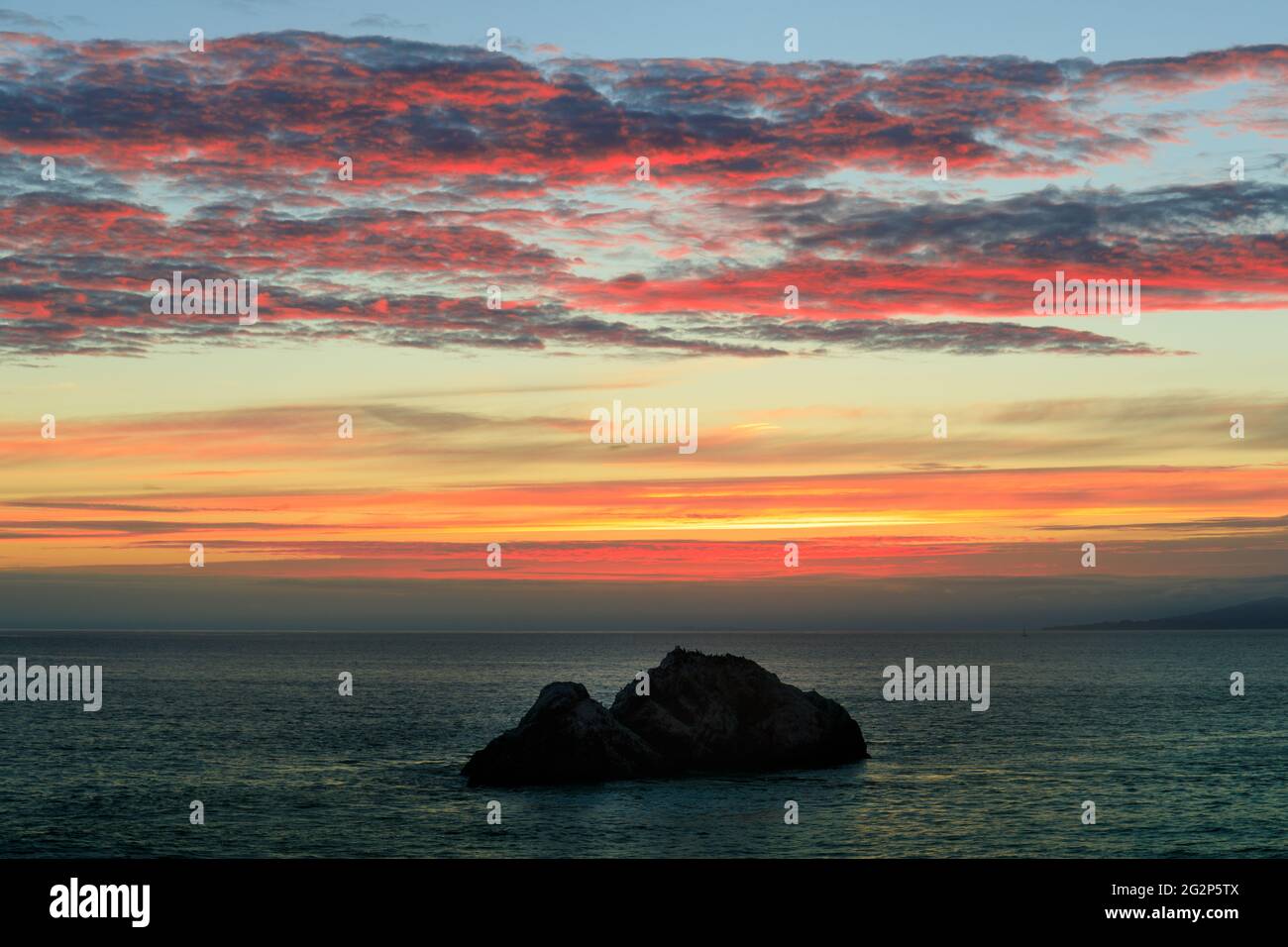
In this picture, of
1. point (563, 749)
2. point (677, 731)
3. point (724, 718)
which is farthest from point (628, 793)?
point (724, 718)

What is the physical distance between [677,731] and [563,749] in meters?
7.65

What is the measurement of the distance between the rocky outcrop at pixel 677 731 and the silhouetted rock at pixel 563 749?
51 mm

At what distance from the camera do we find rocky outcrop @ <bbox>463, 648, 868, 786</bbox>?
201 feet

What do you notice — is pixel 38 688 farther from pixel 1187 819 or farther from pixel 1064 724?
pixel 1187 819

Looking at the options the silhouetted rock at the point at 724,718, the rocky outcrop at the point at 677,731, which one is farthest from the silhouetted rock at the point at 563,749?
the silhouetted rock at the point at 724,718

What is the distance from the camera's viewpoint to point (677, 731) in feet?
216

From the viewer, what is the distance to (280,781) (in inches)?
2591

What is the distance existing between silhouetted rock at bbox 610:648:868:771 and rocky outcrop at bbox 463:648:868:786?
0.18ft

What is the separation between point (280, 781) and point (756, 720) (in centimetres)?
2661

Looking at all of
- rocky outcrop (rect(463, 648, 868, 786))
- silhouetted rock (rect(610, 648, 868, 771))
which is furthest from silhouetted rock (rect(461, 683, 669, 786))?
silhouetted rock (rect(610, 648, 868, 771))

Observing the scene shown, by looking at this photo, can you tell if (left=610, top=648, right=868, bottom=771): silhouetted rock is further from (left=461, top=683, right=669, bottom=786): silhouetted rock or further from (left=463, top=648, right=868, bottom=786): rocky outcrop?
(left=461, top=683, right=669, bottom=786): silhouetted rock

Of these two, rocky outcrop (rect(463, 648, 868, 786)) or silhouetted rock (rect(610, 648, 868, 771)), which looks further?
silhouetted rock (rect(610, 648, 868, 771))

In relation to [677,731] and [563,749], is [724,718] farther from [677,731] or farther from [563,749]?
[563,749]
